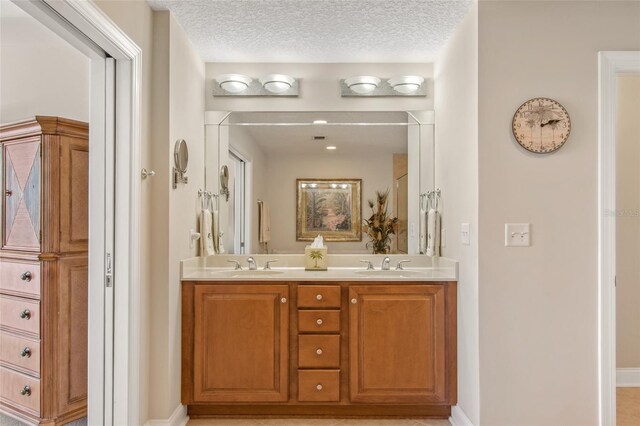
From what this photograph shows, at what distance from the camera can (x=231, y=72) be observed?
3.15 meters

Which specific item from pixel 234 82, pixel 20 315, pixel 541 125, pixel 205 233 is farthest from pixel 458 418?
pixel 234 82

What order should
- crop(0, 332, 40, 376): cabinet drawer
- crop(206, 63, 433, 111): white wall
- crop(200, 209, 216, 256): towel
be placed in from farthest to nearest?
crop(206, 63, 433, 111): white wall, crop(200, 209, 216, 256): towel, crop(0, 332, 40, 376): cabinet drawer

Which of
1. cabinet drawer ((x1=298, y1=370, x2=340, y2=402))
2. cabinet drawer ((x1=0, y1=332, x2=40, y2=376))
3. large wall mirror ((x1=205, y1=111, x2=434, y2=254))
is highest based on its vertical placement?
large wall mirror ((x1=205, y1=111, x2=434, y2=254))

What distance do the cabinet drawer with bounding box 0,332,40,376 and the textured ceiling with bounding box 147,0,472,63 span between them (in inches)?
70.0

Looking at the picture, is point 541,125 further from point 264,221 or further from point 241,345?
point 241,345

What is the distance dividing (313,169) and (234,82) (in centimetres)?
83

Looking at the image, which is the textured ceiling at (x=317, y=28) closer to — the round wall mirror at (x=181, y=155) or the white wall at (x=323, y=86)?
the white wall at (x=323, y=86)

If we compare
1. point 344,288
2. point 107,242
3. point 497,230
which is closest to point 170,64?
point 107,242

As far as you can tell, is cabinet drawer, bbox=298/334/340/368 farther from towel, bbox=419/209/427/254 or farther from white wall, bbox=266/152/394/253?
towel, bbox=419/209/427/254

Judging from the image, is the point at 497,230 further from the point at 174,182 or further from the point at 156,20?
the point at 156,20

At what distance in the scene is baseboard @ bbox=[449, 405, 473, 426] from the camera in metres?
2.39

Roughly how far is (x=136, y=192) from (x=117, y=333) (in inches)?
27.7

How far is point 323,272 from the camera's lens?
2.78 metres

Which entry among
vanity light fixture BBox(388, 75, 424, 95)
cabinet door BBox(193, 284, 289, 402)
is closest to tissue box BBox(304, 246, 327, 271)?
cabinet door BBox(193, 284, 289, 402)
